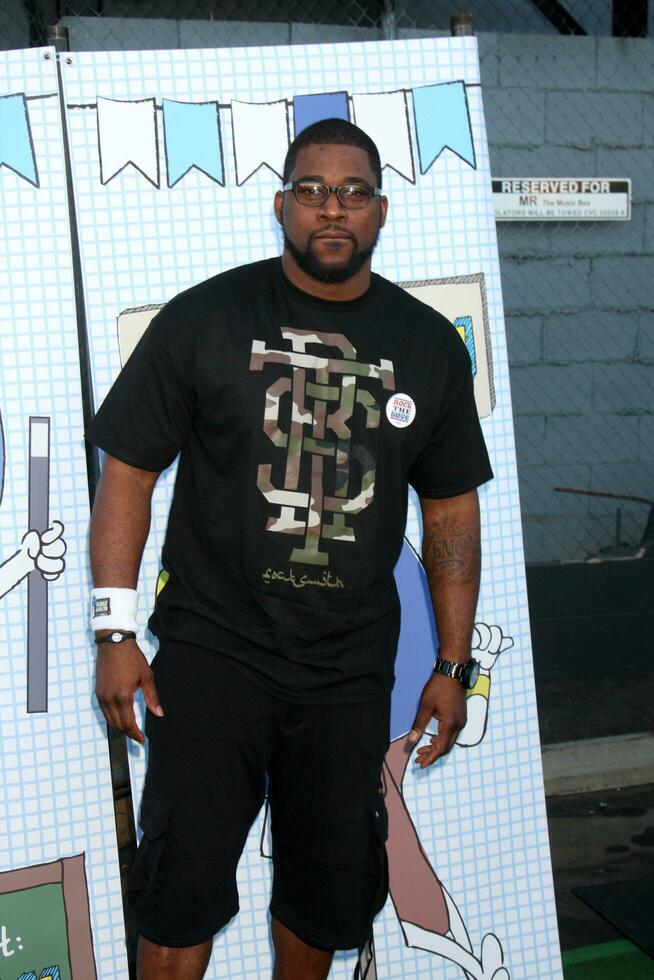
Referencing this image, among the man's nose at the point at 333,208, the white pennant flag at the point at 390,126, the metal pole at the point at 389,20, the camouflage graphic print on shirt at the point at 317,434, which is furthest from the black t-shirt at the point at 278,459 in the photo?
the metal pole at the point at 389,20

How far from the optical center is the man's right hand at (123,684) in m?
2.02

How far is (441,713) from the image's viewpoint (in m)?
2.30

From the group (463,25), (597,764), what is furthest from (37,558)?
(597,764)

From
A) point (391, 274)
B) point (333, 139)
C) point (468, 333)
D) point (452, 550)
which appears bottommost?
point (452, 550)

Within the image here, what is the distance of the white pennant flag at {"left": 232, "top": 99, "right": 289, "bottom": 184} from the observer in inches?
98.7

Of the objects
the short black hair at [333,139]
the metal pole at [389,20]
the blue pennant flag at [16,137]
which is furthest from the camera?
the metal pole at [389,20]

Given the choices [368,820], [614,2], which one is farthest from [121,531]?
[614,2]

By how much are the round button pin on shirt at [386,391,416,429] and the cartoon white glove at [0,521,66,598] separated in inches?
31.4

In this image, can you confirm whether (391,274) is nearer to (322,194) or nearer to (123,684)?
(322,194)

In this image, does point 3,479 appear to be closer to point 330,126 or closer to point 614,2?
point 330,126

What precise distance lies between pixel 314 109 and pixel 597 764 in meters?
3.00

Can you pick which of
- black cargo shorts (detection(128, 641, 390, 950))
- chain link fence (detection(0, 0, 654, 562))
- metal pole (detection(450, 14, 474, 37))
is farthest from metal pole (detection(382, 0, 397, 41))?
black cargo shorts (detection(128, 641, 390, 950))

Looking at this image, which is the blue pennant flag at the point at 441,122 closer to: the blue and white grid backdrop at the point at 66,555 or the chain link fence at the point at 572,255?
the blue and white grid backdrop at the point at 66,555

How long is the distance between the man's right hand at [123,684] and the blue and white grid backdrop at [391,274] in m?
0.39
